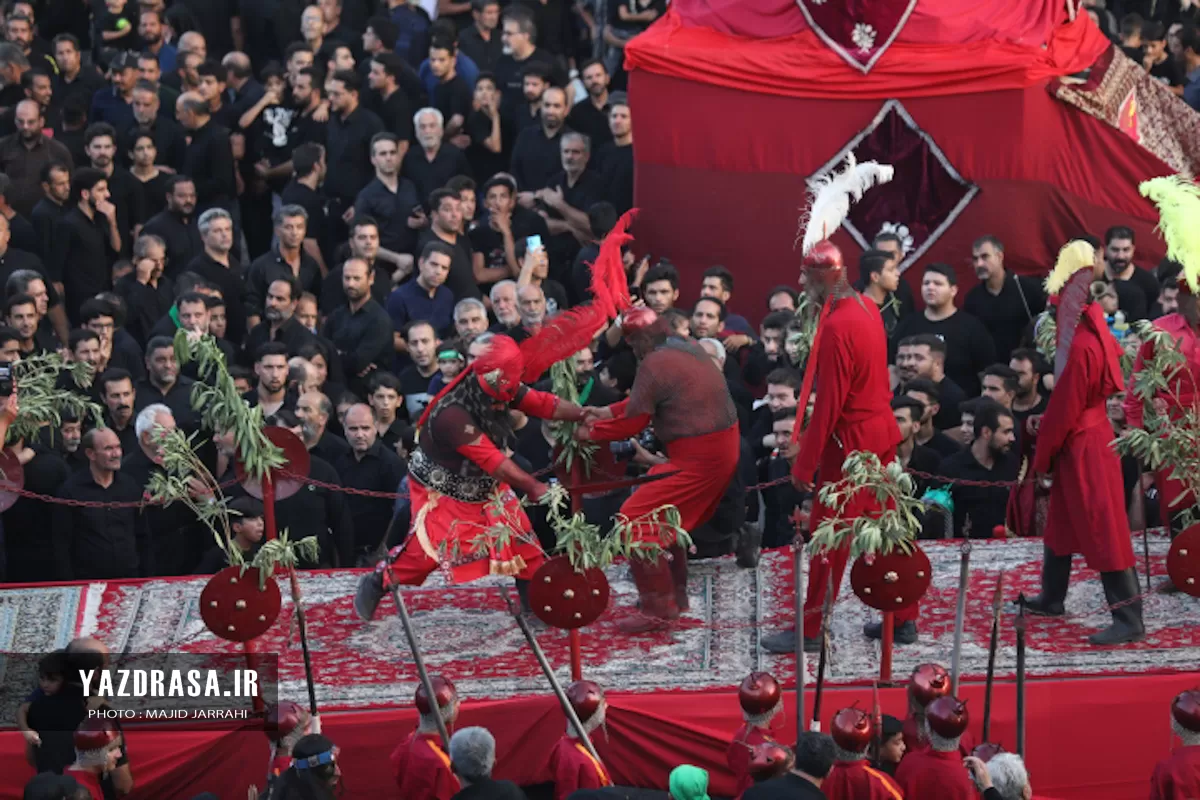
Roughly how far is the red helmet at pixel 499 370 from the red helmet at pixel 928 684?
2.61 meters

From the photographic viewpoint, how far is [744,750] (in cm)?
872

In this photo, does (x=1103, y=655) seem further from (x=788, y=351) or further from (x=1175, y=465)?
(x=788, y=351)

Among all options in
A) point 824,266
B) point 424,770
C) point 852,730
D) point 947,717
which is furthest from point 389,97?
point 947,717

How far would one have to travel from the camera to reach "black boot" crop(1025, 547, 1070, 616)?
1073cm

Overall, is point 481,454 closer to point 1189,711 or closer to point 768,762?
point 768,762

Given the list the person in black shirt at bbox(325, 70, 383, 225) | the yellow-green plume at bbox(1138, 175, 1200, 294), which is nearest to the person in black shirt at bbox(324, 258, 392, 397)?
the person in black shirt at bbox(325, 70, 383, 225)

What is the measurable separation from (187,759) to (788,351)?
4348 millimetres

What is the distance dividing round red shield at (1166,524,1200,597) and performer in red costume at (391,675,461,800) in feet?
10.6

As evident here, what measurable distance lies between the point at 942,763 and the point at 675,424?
2.81 m

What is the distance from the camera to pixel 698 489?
10766 millimetres

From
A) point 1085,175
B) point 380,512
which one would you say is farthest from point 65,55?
point 1085,175

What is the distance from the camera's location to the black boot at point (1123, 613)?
10.4 m

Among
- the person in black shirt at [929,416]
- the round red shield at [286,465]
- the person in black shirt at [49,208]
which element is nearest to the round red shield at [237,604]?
the round red shield at [286,465]

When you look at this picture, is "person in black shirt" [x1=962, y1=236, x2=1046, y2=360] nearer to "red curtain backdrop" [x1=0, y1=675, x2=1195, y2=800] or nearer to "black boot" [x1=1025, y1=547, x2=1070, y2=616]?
"black boot" [x1=1025, y1=547, x2=1070, y2=616]
